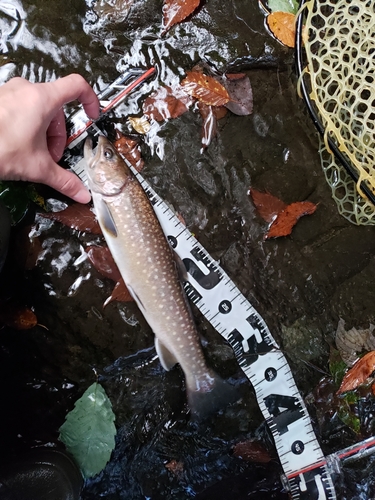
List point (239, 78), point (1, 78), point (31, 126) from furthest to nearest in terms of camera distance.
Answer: point (239, 78)
point (1, 78)
point (31, 126)

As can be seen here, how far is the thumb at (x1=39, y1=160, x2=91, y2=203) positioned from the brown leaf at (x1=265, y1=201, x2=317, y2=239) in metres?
1.10

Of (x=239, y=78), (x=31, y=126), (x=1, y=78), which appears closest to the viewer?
(x=31, y=126)

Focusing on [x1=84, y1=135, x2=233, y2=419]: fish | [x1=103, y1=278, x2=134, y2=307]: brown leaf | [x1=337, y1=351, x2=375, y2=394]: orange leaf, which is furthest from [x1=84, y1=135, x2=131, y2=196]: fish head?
[x1=337, y1=351, x2=375, y2=394]: orange leaf

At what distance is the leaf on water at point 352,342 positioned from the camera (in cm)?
260

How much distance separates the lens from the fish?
83.1 inches

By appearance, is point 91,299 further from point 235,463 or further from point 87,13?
point 87,13

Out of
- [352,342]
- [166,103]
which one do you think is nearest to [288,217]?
[352,342]

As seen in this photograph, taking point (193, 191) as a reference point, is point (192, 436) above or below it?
below

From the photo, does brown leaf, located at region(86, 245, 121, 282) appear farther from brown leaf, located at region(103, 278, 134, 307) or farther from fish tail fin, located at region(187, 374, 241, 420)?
fish tail fin, located at region(187, 374, 241, 420)

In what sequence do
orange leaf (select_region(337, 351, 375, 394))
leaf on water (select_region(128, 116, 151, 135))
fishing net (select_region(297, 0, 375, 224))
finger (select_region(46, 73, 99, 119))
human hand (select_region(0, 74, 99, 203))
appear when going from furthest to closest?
1. orange leaf (select_region(337, 351, 375, 394))
2. leaf on water (select_region(128, 116, 151, 135))
3. fishing net (select_region(297, 0, 375, 224))
4. finger (select_region(46, 73, 99, 119))
5. human hand (select_region(0, 74, 99, 203))

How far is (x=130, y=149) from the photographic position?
2.37m

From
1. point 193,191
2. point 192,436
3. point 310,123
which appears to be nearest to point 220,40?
point 310,123

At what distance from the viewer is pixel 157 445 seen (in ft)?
8.13

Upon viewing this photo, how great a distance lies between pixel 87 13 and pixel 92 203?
42.3 inches
